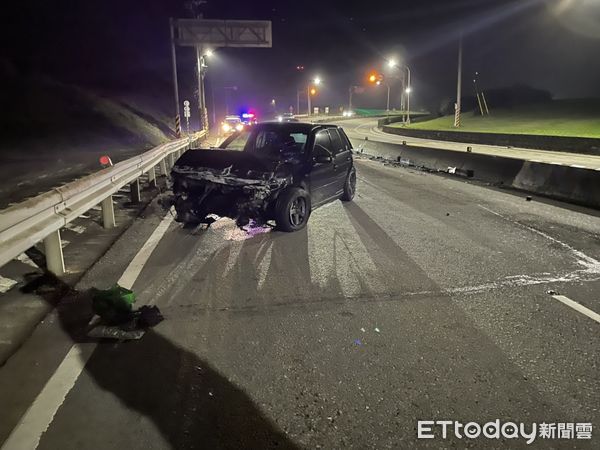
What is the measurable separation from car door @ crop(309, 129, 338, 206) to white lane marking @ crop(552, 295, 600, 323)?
14.7 ft

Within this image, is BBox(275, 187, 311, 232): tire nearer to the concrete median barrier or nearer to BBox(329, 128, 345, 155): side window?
BBox(329, 128, 345, 155): side window

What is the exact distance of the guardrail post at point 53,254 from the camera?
5.79 meters

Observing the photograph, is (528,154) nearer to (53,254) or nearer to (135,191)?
(135,191)

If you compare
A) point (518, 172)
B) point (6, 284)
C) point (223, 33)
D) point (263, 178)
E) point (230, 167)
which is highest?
point (223, 33)

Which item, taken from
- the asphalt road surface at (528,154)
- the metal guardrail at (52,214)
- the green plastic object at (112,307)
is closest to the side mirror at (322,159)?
the metal guardrail at (52,214)

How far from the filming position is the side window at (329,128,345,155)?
32.6 feet

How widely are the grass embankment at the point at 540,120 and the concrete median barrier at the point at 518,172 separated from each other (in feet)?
79.7

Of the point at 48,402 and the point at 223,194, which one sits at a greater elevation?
the point at 223,194

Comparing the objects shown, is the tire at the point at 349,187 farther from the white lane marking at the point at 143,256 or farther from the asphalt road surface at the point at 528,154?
the asphalt road surface at the point at 528,154

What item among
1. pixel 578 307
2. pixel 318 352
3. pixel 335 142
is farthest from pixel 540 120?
pixel 318 352

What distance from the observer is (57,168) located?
17922 mm

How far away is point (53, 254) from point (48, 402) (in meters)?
2.95

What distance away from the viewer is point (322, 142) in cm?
940

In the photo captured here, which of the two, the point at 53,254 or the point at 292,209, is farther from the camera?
the point at 292,209
